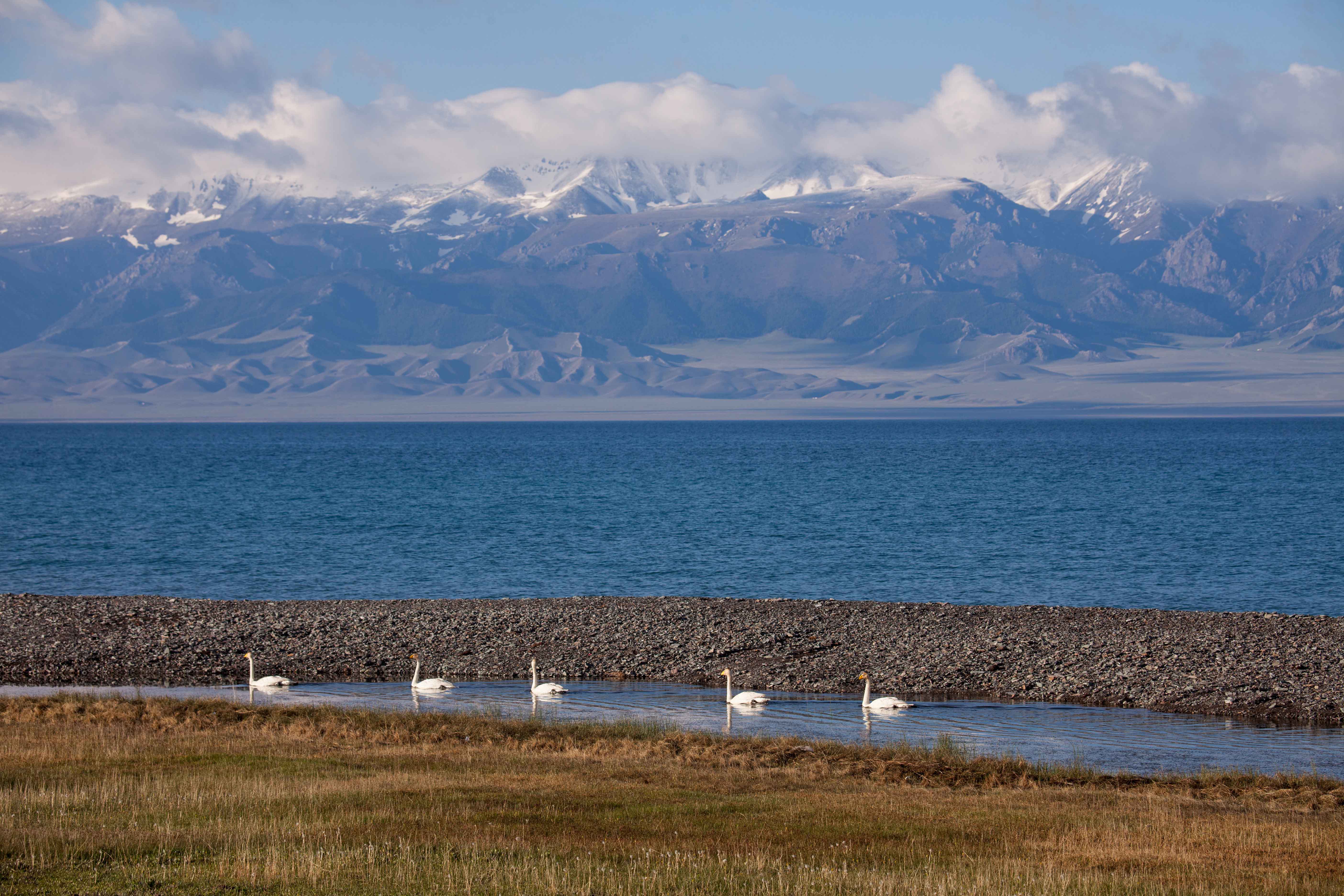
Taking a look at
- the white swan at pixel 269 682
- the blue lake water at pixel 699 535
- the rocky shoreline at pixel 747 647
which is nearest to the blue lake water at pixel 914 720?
the white swan at pixel 269 682

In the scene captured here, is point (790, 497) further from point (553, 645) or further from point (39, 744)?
point (39, 744)

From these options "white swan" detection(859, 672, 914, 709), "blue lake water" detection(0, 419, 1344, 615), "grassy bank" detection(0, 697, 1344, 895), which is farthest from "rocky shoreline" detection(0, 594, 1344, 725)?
"blue lake water" detection(0, 419, 1344, 615)

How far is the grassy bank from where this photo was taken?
571 inches

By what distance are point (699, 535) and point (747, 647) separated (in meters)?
39.3

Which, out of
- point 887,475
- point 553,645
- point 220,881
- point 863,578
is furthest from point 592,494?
point 220,881

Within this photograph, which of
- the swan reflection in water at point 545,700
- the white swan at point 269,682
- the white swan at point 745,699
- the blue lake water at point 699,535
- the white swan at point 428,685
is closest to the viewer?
the white swan at point 745,699

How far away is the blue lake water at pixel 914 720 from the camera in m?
24.8

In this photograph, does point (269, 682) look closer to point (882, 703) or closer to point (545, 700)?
point (545, 700)

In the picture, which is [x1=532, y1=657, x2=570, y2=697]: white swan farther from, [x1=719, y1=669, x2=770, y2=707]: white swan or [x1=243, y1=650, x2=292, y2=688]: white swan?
[x1=243, y1=650, x2=292, y2=688]: white swan

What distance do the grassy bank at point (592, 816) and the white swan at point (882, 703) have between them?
4317 mm

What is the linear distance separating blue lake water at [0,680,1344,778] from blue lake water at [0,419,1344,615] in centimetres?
1971

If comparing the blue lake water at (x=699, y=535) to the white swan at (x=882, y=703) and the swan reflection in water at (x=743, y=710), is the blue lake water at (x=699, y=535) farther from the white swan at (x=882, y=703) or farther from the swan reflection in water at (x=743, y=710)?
the swan reflection in water at (x=743, y=710)

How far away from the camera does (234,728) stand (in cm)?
2525

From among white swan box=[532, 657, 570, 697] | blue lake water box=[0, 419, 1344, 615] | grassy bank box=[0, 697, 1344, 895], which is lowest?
blue lake water box=[0, 419, 1344, 615]
